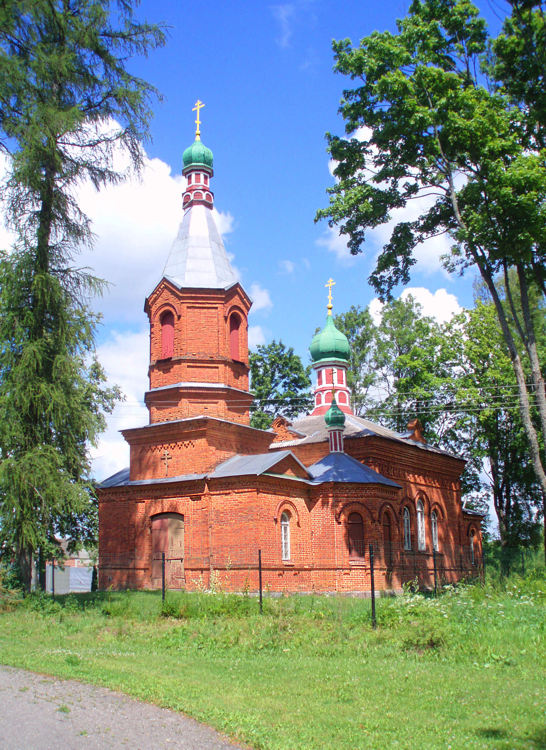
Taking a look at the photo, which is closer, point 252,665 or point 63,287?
point 252,665

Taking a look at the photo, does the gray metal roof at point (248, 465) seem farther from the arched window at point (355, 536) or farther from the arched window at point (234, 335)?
the arched window at point (234, 335)

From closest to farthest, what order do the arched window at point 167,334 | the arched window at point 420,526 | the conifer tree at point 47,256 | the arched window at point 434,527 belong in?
1. the conifer tree at point 47,256
2. the arched window at point 167,334
3. the arched window at point 420,526
4. the arched window at point 434,527

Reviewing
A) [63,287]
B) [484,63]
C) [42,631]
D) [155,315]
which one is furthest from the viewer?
[155,315]

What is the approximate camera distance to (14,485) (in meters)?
13.8

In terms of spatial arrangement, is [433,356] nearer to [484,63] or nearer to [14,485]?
[484,63]

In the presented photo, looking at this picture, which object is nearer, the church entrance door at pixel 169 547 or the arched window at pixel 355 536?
the church entrance door at pixel 169 547

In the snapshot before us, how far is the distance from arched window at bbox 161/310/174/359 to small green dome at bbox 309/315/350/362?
1035 centimetres

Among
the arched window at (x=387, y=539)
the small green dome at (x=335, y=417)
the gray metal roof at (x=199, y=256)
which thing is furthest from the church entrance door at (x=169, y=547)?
the gray metal roof at (x=199, y=256)

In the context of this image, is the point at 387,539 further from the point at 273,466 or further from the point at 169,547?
the point at 169,547

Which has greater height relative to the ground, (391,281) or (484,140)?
(484,140)

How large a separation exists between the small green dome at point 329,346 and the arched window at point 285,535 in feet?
38.6

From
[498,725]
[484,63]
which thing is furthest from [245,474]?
[498,725]

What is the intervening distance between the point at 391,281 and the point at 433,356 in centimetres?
1464

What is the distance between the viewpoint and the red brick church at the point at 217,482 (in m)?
18.8
